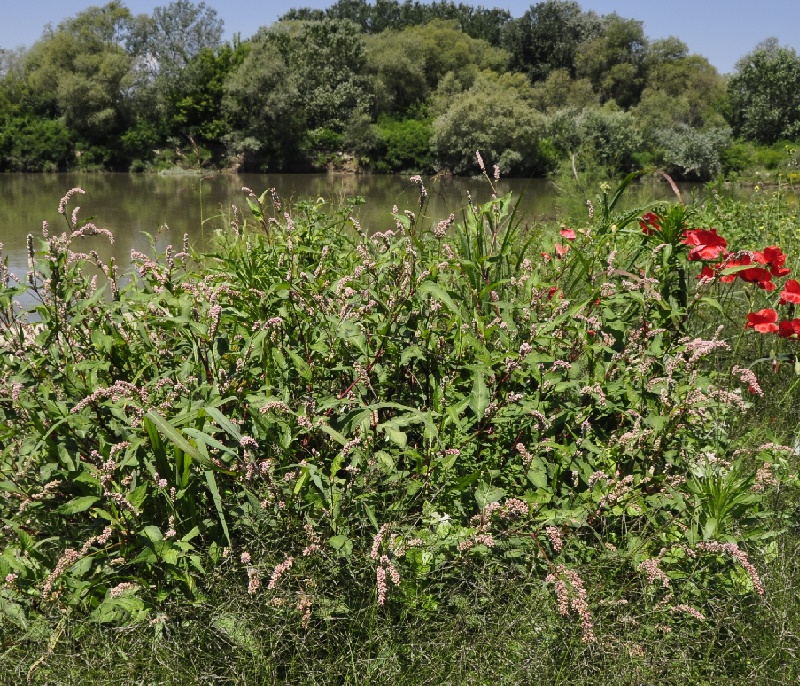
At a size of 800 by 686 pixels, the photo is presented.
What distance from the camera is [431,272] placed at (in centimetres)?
191

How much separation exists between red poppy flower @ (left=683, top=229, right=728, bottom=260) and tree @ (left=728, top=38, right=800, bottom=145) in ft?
151

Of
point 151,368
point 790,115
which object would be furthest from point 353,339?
point 790,115

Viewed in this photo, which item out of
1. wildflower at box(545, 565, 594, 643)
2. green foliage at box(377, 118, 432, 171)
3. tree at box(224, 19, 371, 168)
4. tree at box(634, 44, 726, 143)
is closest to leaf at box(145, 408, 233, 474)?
wildflower at box(545, 565, 594, 643)

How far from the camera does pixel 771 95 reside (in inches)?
1672

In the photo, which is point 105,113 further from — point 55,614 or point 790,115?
point 790,115

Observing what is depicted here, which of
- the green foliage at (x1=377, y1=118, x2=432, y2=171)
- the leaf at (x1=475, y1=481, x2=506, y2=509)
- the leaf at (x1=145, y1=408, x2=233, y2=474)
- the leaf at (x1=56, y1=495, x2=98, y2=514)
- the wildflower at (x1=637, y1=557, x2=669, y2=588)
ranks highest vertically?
the green foliage at (x1=377, y1=118, x2=432, y2=171)

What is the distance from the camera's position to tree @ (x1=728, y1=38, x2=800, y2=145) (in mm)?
42312

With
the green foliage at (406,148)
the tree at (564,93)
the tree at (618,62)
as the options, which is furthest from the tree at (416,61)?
the tree at (618,62)

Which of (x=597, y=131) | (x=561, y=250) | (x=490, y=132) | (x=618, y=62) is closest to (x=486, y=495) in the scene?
(x=561, y=250)

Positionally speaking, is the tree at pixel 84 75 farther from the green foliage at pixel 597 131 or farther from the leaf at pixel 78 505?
the leaf at pixel 78 505

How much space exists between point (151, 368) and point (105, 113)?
3247 cm

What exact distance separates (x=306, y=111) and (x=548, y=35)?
1501 inches

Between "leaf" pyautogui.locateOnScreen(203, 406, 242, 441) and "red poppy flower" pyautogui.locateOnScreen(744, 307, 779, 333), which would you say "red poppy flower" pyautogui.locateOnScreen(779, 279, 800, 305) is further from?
"leaf" pyautogui.locateOnScreen(203, 406, 242, 441)

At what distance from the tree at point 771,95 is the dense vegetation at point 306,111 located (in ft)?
0.29
